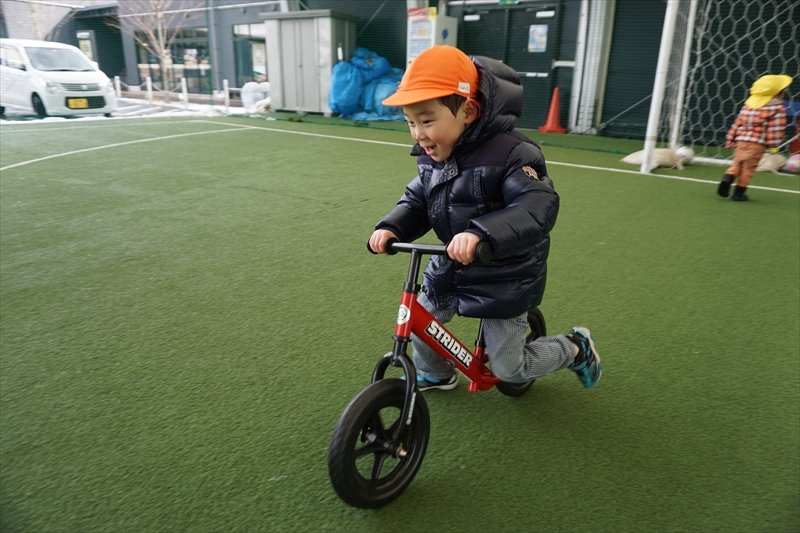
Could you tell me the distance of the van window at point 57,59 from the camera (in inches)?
342

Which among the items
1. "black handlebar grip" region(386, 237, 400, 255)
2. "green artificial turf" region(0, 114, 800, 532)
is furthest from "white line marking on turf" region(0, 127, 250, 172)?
"black handlebar grip" region(386, 237, 400, 255)

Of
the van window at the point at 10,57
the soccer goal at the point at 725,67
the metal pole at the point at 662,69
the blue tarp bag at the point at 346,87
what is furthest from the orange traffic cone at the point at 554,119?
the van window at the point at 10,57

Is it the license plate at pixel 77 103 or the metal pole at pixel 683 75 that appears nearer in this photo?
the metal pole at pixel 683 75

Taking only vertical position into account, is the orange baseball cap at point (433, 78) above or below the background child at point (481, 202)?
above

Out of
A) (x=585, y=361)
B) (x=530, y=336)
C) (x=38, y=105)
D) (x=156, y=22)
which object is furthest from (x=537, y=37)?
(x=156, y=22)

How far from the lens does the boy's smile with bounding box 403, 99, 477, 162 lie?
1335mm

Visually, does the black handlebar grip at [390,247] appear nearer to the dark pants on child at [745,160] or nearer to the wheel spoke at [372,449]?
the wheel spoke at [372,449]

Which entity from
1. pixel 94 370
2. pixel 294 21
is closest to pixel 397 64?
pixel 294 21

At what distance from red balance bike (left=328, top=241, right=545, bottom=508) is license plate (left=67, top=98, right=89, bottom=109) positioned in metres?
9.96

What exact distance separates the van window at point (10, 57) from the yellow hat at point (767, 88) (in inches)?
399

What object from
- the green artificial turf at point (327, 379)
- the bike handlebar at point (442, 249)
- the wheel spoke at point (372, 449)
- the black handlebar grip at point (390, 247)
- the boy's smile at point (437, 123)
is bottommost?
the green artificial turf at point (327, 379)

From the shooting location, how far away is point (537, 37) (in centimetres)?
951

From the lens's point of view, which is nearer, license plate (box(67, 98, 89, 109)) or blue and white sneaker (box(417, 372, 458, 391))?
blue and white sneaker (box(417, 372, 458, 391))

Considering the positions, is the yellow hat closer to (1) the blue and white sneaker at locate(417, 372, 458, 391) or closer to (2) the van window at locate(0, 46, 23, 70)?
(1) the blue and white sneaker at locate(417, 372, 458, 391)
